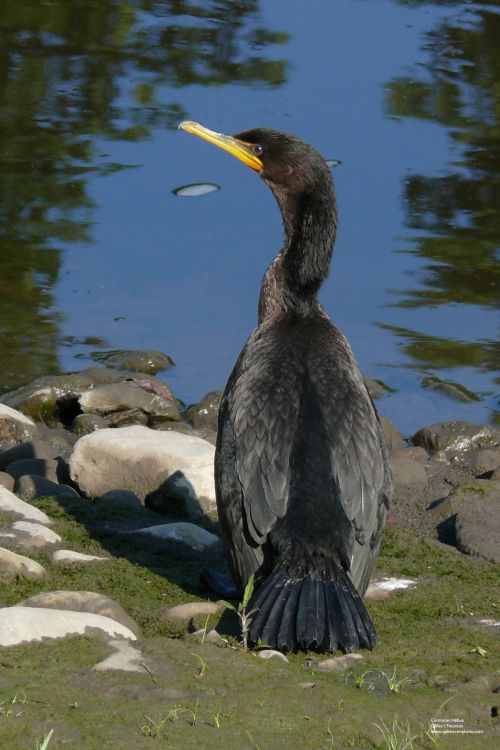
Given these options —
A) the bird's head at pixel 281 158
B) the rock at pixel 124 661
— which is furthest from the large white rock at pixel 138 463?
the rock at pixel 124 661

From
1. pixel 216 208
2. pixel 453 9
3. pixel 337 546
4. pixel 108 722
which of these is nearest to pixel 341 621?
pixel 337 546

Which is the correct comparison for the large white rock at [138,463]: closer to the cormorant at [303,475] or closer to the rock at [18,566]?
the cormorant at [303,475]

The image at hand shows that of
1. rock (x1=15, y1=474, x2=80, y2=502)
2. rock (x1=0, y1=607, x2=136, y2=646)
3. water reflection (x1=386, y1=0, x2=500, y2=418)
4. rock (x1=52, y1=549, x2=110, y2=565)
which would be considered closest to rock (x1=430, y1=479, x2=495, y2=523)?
rock (x1=15, y1=474, x2=80, y2=502)

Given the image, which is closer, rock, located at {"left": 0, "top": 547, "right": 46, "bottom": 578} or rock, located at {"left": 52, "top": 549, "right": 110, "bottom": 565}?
rock, located at {"left": 0, "top": 547, "right": 46, "bottom": 578}

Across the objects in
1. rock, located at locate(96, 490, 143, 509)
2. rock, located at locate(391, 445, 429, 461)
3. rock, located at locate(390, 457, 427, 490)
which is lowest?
rock, located at locate(391, 445, 429, 461)

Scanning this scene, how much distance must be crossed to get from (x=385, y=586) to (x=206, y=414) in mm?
3094

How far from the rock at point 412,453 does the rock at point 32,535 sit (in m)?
2.82

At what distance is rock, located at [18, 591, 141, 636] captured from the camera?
16.7 feet

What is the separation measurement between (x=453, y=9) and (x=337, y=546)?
12.8 m

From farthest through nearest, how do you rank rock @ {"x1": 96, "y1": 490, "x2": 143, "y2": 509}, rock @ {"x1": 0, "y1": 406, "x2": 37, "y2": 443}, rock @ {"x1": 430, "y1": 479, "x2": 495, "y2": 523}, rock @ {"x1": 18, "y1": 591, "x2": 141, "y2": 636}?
1. rock @ {"x1": 0, "y1": 406, "x2": 37, "y2": 443}
2. rock @ {"x1": 430, "y1": 479, "x2": 495, "y2": 523}
3. rock @ {"x1": 96, "y1": 490, "x2": 143, "y2": 509}
4. rock @ {"x1": 18, "y1": 591, "x2": 141, "y2": 636}

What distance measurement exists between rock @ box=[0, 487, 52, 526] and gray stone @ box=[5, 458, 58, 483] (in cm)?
119

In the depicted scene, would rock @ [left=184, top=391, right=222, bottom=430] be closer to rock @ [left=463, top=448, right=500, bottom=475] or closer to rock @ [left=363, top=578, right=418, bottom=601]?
rock @ [left=463, top=448, right=500, bottom=475]

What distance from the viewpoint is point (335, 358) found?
596 cm

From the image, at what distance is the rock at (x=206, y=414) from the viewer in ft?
29.3
